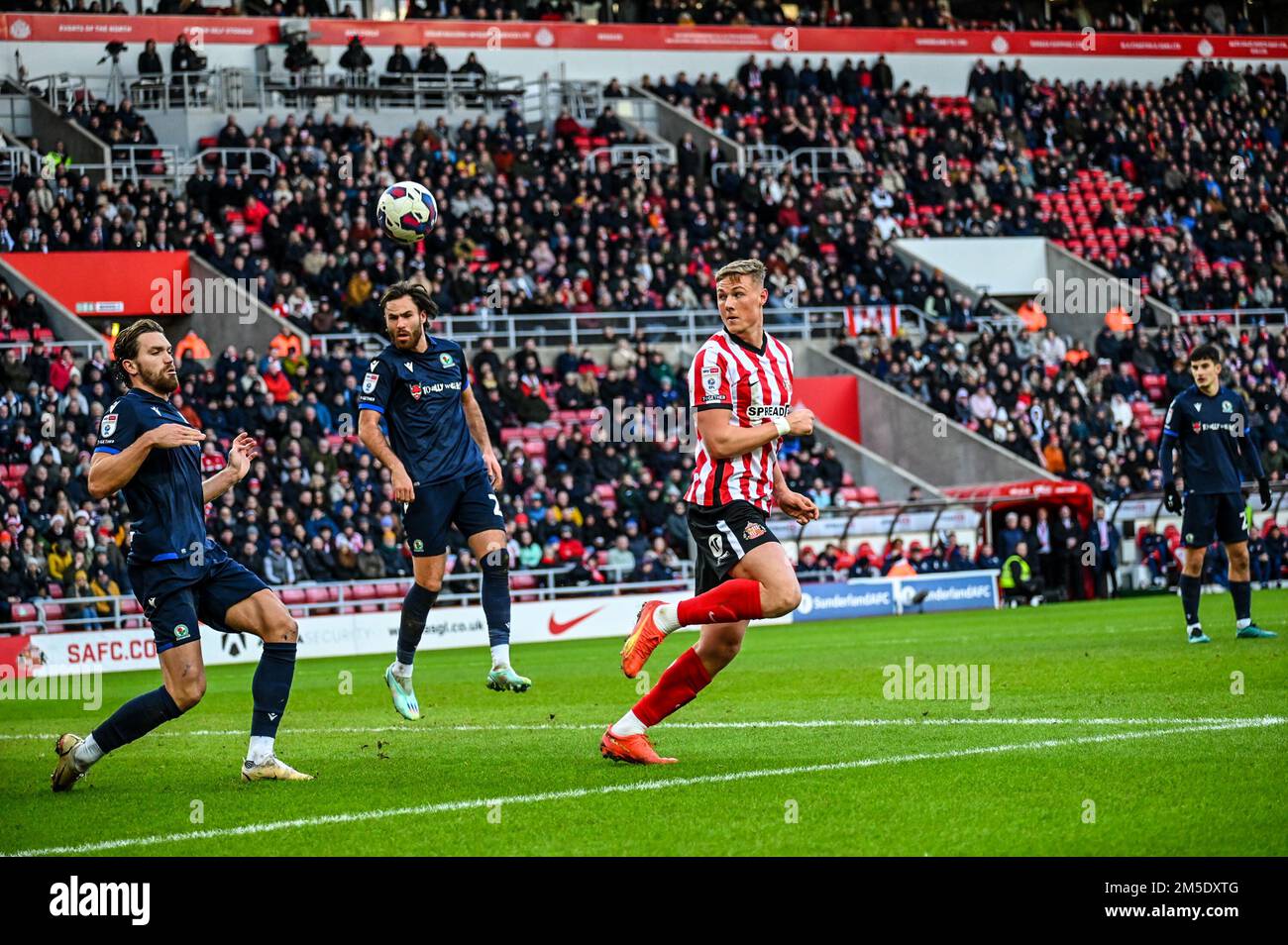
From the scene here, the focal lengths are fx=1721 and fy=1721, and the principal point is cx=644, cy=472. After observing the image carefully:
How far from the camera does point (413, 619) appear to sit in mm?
11273

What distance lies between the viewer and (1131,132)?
155 ft

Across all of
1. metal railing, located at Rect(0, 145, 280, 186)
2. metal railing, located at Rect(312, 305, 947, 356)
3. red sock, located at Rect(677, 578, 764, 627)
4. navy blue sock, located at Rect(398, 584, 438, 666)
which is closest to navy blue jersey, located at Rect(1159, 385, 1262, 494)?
navy blue sock, located at Rect(398, 584, 438, 666)

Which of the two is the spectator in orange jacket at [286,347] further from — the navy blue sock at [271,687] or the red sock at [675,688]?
the red sock at [675,688]

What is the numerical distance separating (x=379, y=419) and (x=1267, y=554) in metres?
24.0

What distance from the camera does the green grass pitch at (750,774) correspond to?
22.1 feet

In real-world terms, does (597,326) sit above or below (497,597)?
above

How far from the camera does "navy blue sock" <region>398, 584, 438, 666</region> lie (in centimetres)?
1119

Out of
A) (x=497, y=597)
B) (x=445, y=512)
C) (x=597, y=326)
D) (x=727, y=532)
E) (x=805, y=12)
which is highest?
(x=805, y=12)

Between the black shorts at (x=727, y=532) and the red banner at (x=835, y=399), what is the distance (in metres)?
25.9

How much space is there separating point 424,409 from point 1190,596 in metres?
8.33

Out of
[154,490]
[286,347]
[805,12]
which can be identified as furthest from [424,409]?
[805,12]

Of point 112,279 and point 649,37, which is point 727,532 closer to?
point 112,279
